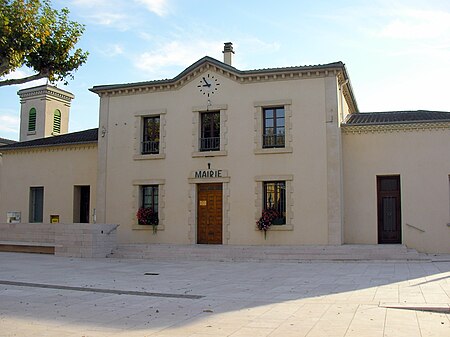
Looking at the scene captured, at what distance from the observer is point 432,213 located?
1848 centimetres

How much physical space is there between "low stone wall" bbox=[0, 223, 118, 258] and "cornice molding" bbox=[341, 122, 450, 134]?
32.2 ft

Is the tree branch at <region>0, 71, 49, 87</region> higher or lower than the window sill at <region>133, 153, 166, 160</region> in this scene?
higher

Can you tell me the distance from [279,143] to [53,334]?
1413 cm

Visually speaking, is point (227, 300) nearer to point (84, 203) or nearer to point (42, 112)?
point (84, 203)

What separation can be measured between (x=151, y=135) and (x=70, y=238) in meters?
5.58

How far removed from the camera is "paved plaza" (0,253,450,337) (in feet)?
23.8

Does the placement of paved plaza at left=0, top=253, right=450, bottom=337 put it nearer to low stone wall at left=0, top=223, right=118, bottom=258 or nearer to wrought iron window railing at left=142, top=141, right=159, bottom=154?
low stone wall at left=0, top=223, right=118, bottom=258

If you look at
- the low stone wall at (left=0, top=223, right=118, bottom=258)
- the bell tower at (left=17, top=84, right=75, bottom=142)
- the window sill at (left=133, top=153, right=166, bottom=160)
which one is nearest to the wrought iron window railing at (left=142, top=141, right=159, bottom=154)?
the window sill at (left=133, top=153, right=166, bottom=160)

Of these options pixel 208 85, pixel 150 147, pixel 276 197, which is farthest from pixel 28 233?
pixel 276 197

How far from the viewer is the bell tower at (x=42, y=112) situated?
33.6 m

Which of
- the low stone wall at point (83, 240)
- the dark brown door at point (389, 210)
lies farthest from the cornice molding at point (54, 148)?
the dark brown door at point (389, 210)

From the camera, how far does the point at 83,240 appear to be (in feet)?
62.4

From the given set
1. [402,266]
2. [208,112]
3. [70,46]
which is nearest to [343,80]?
Answer: [208,112]

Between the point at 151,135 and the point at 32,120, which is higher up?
the point at 32,120
